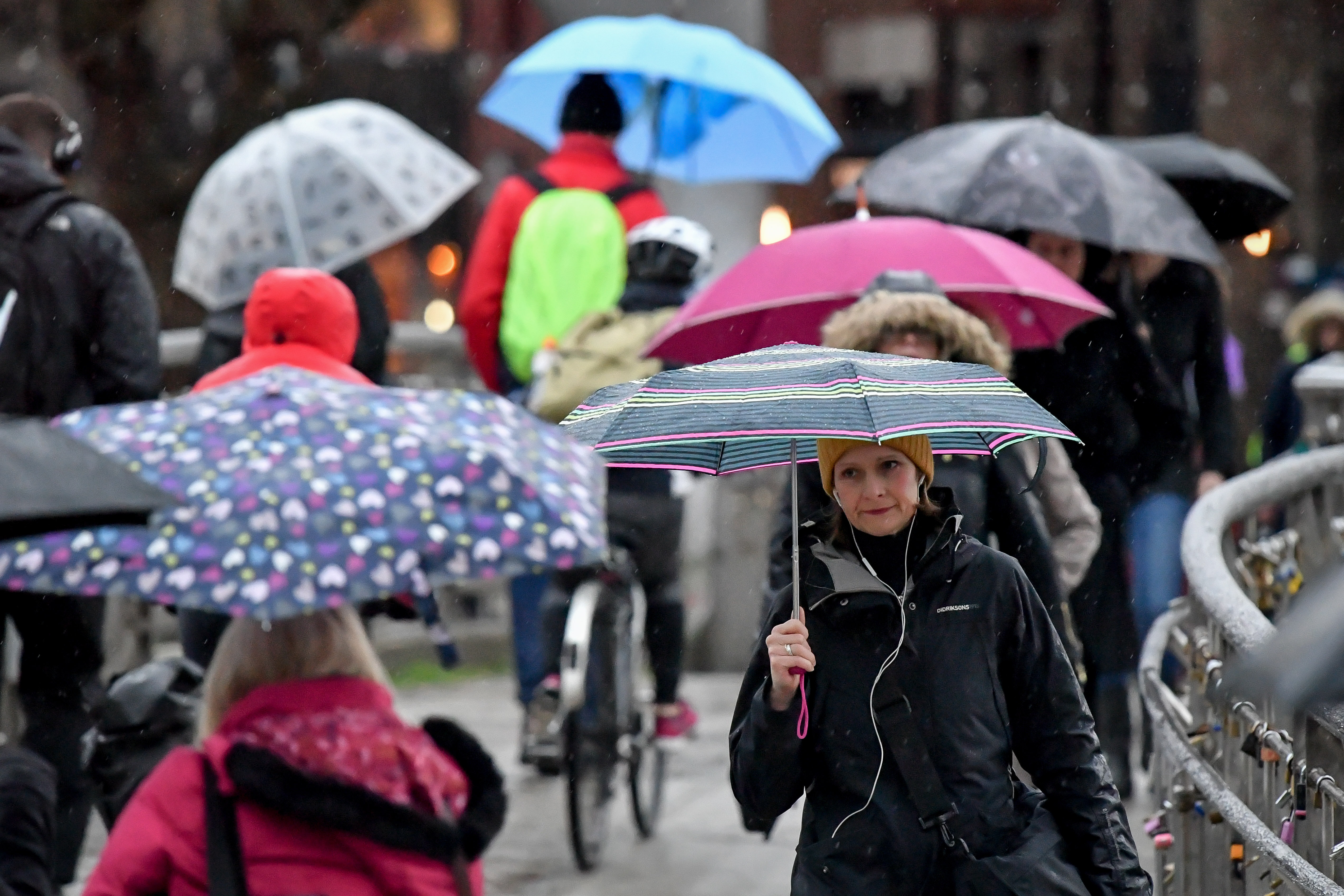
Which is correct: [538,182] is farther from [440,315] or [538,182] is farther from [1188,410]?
[440,315]

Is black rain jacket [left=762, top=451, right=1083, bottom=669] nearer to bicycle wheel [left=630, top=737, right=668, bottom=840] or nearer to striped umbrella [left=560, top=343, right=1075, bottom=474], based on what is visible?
striped umbrella [left=560, top=343, right=1075, bottom=474]

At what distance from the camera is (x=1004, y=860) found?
11.0 feet

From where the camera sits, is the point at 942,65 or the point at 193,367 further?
the point at 942,65

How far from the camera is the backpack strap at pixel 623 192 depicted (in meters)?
7.59

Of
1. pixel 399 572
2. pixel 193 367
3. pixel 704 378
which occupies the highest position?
pixel 704 378

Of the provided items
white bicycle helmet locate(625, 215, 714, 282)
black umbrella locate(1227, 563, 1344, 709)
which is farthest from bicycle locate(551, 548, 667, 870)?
black umbrella locate(1227, 563, 1344, 709)

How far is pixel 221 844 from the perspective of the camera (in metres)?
3.18

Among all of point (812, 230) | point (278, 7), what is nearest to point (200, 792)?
Answer: point (812, 230)

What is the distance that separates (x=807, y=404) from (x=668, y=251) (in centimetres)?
369

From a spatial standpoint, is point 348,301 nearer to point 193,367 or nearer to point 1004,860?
point 1004,860

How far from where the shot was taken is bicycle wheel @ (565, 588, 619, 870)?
6.52 meters

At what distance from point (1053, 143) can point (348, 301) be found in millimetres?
2487

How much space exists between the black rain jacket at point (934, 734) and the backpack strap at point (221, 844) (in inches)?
33.5

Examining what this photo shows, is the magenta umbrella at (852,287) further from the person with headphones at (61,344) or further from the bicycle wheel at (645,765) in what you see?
the bicycle wheel at (645,765)
